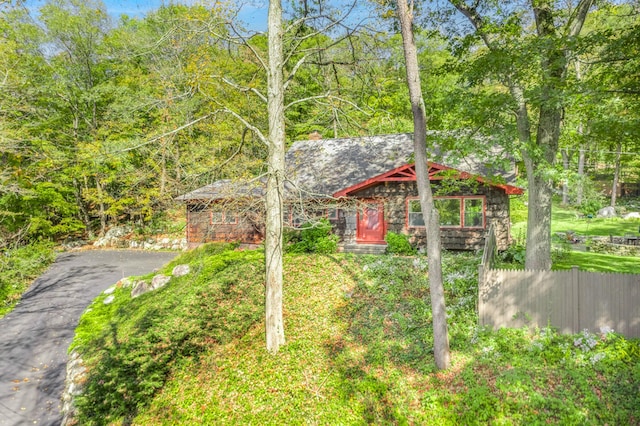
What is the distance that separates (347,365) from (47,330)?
33.9 feet

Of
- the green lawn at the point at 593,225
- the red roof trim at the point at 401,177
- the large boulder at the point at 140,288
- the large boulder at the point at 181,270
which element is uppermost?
the red roof trim at the point at 401,177

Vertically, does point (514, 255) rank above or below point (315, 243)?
below

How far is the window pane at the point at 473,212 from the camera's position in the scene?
14.4 metres

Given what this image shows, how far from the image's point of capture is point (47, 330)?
11477 millimetres

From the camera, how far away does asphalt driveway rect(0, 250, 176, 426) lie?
8203 mm

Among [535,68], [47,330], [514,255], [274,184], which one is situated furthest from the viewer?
[514,255]

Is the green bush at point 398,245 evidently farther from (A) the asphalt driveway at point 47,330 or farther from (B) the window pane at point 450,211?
(A) the asphalt driveway at point 47,330

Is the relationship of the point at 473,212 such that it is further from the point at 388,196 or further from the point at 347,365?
the point at 347,365

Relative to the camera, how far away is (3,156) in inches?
677

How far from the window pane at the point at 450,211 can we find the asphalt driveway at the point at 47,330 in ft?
44.6

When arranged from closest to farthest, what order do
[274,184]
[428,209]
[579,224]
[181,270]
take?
[428,209], [274,184], [181,270], [579,224]

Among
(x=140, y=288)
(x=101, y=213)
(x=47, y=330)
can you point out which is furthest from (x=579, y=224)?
(x=101, y=213)

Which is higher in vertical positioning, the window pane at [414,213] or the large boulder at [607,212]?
the window pane at [414,213]

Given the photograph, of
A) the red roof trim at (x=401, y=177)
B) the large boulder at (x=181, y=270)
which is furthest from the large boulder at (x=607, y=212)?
the large boulder at (x=181, y=270)
